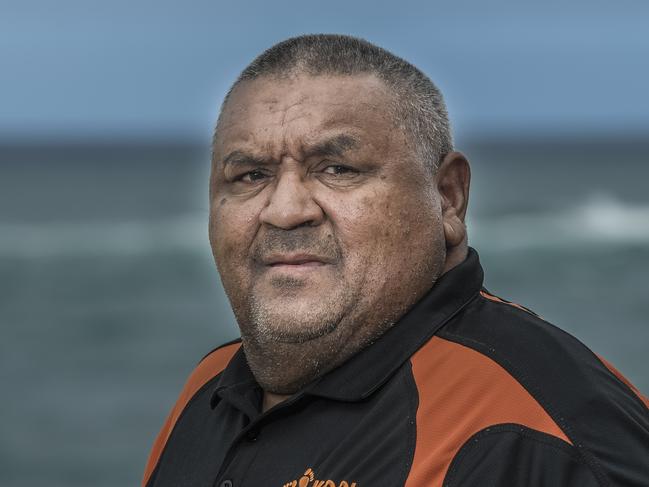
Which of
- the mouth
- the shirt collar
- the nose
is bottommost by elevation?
the shirt collar

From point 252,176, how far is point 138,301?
866 inches

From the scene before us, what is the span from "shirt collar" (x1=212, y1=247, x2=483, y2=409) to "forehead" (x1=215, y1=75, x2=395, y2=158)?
0.37 meters

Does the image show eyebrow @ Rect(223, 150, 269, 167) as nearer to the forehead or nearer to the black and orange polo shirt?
the forehead

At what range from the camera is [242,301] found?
279 centimetres

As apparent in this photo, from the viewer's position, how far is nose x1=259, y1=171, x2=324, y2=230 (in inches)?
103

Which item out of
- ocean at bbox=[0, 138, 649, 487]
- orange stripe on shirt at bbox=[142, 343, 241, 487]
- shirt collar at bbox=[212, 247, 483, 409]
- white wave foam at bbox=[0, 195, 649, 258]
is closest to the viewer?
shirt collar at bbox=[212, 247, 483, 409]

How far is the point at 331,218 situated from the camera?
2.61 meters

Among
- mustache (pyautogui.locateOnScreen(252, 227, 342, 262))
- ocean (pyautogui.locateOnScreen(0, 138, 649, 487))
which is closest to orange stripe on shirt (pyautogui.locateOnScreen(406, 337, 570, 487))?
mustache (pyautogui.locateOnScreen(252, 227, 342, 262))

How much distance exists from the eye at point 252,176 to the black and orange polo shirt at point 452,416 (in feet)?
Result: 1.52

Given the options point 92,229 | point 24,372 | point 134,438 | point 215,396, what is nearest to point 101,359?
point 24,372

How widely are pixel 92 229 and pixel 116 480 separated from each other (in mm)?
27294

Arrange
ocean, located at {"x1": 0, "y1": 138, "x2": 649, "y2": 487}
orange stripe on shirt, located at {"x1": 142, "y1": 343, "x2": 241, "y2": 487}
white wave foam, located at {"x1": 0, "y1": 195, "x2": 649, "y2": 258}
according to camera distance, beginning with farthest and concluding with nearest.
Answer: white wave foam, located at {"x1": 0, "y1": 195, "x2": 649, "y2": 258} < ocean, located at {"x1": 0, "y1": 138, "x2": 649, "y2": 487} < orange stripe on shirt, located at {"x1": 142, "y1": 343, "x2": 241, "y2": 487}

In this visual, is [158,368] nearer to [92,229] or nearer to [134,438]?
[134,438]

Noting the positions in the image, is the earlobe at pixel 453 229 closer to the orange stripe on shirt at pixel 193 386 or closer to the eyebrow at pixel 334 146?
the eyebrow at pixel 334 146
